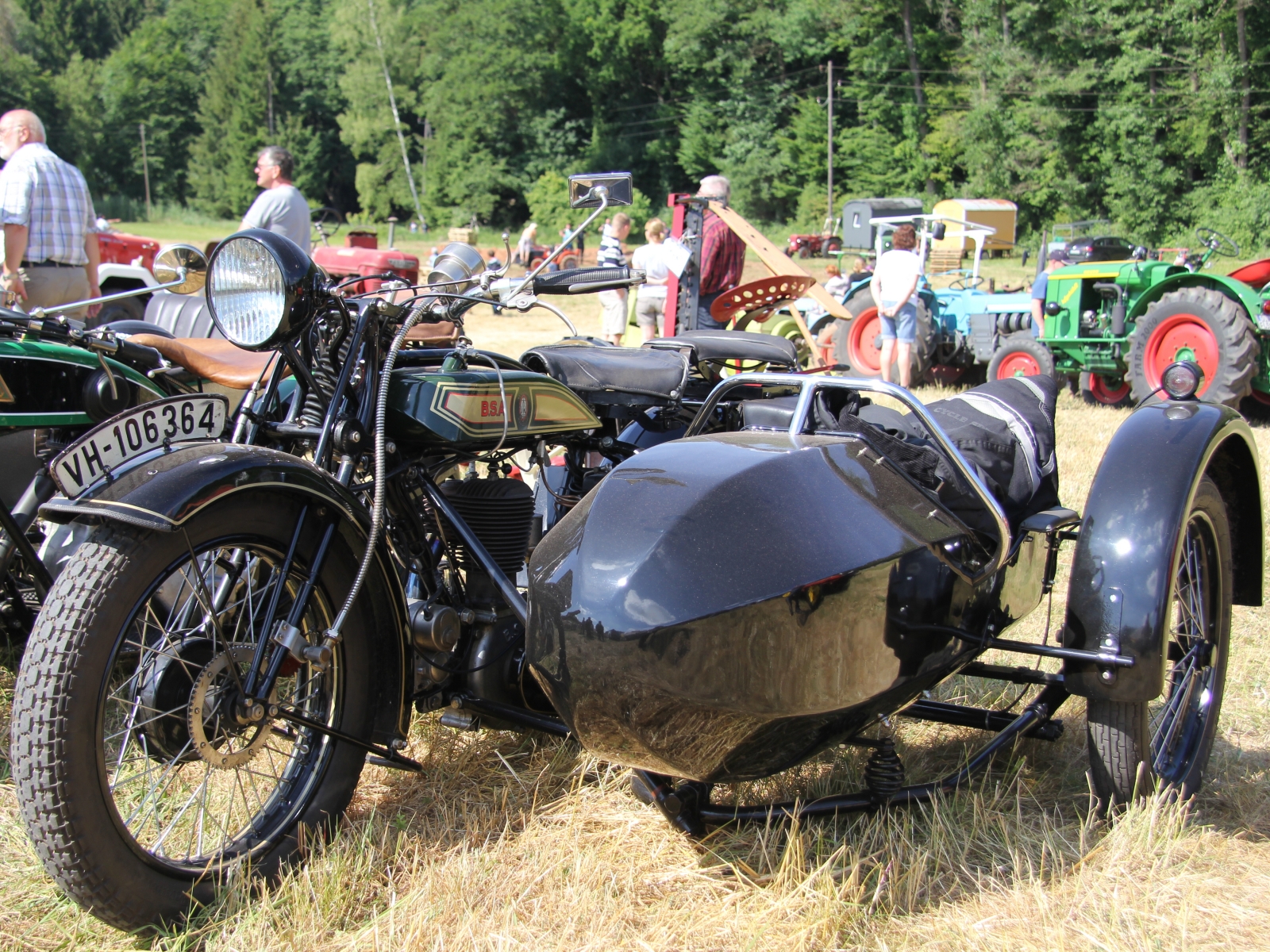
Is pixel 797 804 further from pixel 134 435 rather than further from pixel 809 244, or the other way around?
pixel 809 244

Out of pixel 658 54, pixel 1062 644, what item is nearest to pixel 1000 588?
pixel 1062 644

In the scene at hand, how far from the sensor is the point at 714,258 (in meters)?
7.11

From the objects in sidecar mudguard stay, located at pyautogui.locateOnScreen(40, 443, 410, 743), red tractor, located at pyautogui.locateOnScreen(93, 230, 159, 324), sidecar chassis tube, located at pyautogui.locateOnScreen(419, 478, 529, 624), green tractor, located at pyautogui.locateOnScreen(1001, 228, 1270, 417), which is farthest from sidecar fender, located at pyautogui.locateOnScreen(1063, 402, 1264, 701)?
green tractor, located at pyautogui.locateOnScreen(1001, 228, 1270, 417)

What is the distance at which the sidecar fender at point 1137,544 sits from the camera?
218 centimetres

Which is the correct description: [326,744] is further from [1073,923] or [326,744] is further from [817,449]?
[1073,923]

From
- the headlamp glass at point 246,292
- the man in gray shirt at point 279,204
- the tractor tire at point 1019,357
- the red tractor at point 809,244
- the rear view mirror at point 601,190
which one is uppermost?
the red tractor at point 809,244

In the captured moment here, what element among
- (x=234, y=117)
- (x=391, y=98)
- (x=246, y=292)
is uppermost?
(x=234, y=117)

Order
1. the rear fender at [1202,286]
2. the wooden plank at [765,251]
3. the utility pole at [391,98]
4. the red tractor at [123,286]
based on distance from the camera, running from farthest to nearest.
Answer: the utility pole at [391,98] < the rear fender at [1202,286] < the red tractor at [123,286] < the wooden plank at [765,251]

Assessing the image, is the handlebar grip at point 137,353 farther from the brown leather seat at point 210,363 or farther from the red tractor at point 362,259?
the red tractor at point 362,259

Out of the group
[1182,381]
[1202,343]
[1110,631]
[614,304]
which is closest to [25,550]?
[1110,631]

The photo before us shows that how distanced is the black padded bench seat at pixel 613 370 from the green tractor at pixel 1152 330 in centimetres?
599

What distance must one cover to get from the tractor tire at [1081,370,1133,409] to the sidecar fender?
7.96 m

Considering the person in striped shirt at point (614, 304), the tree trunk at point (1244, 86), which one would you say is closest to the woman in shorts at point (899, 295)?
the person in striped shirt at point (614, 304)

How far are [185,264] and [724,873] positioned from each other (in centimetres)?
214
